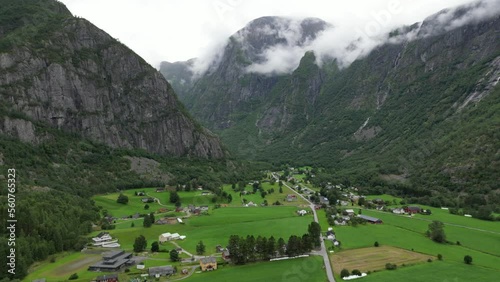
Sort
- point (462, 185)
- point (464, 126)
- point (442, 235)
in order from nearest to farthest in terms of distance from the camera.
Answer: point (442, 235) < point (462, 185) < point (464, 126)

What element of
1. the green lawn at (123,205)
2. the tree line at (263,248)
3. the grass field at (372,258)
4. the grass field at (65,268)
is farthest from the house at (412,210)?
the grass field at (65,268)

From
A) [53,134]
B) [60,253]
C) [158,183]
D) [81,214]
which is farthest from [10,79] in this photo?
[60,253]

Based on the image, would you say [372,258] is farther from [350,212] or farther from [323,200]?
[323,200]

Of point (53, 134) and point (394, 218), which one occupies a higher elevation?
point (53, 134)

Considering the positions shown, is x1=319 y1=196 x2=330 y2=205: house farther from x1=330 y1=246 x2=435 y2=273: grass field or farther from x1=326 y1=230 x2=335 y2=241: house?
x1=330 y1=246 x2=435 y2=273: grass field

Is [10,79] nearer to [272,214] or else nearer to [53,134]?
[53,134]

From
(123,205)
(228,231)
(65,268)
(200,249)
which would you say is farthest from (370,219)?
(65,268)
